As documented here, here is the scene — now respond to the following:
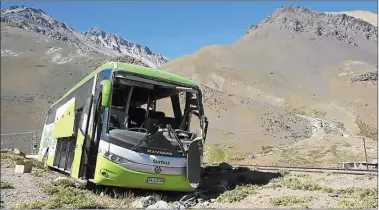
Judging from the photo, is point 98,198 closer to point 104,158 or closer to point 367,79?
point 104,158

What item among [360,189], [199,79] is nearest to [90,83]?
[360,189]

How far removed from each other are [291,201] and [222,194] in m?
2.20

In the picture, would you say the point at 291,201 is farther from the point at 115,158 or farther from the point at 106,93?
the point at 106,93

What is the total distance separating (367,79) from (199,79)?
52.5 m

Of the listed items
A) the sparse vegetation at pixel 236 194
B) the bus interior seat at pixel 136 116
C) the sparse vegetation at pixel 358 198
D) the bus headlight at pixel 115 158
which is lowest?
the sparse vegetation at pixel 236 194

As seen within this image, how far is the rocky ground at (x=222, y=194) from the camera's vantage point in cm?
932

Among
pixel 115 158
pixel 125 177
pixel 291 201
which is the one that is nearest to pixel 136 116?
pixel 115 158

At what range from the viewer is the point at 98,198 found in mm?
10695

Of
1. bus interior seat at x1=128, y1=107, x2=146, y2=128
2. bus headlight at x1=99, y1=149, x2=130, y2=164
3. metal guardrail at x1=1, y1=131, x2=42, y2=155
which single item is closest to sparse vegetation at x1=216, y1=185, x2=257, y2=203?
bus headlight at x1=99, y1=149, x2=130, y2=164

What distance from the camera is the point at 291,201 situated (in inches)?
382

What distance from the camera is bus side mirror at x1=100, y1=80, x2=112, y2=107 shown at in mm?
10820

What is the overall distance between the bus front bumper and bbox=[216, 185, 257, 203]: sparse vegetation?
145 cm

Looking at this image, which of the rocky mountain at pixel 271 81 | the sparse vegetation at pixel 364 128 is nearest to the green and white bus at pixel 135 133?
the rocky mountain at pixel 271 81

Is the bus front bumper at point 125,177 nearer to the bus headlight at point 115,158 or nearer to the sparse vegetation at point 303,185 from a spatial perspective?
the bus headlight at point 115,158
